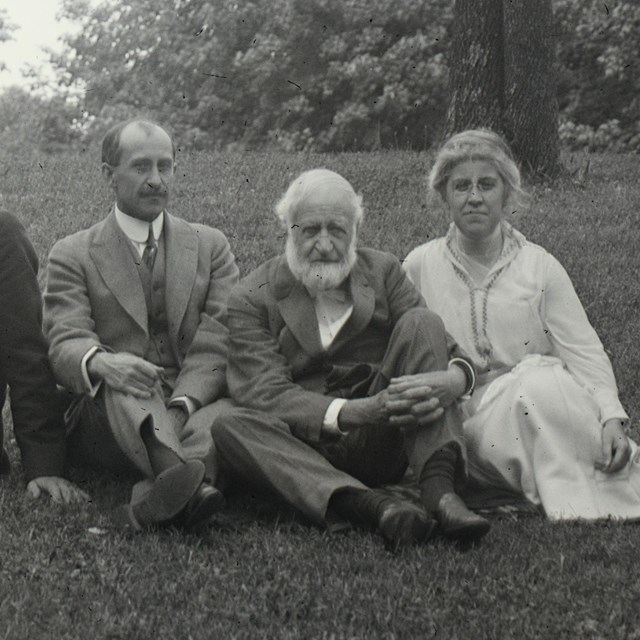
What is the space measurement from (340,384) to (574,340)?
3.71 ft

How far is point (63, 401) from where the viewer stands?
540 centimetres

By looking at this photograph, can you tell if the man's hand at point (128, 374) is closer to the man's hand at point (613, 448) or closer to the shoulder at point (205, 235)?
the shoulder at point (205, 235)

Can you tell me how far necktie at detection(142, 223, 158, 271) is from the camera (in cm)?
530

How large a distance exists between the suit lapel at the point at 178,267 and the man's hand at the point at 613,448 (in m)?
1.98

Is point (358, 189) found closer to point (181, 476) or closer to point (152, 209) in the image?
point (152, 209)

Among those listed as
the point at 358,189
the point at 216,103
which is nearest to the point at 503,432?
the point at 358,189

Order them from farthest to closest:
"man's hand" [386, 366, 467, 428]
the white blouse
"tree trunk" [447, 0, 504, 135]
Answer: "tree trunk" [447, 0, 504, 135]
the white blouse
"man's hand" [386, 366, 467, 428]

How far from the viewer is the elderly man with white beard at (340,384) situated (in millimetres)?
4504

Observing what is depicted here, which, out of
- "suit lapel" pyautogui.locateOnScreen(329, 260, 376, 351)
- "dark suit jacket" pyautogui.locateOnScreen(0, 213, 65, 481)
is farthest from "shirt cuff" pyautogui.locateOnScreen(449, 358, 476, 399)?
"dark suit jacket" pyautogui.locateOnScreen(0, 213, 65, 481)

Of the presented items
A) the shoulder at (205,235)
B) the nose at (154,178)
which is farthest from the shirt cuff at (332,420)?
the nose at (154,178)

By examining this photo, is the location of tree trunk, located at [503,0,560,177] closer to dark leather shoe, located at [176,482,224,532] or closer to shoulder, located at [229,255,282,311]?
shoulder, located at [229,255,282,311]

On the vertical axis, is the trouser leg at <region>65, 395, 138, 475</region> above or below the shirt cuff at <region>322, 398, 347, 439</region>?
below

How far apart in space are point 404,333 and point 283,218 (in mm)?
823

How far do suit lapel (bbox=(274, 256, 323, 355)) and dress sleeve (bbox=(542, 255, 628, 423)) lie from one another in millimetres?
1116
